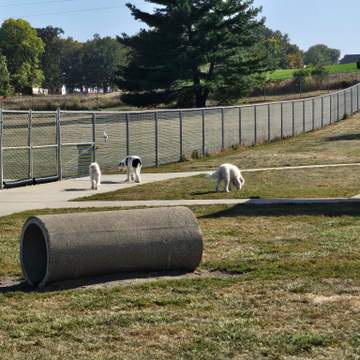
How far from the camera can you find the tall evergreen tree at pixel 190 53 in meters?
54.2

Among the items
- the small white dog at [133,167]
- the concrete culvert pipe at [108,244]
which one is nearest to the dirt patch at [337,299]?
the concrete culvert pipe at [108,244]

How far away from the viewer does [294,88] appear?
84438 millimetres

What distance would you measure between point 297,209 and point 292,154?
666 inches

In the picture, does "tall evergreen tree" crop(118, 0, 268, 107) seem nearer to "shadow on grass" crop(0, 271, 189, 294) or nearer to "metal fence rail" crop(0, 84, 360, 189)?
"metal fence rail" crop(0, 84, 360, 189)

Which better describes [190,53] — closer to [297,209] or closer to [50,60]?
[297,209]

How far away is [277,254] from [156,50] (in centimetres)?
4548

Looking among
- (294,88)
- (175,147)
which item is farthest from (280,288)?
(294,88)

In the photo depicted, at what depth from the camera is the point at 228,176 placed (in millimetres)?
18344

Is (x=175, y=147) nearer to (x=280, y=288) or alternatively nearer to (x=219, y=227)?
(x=219, y=227)

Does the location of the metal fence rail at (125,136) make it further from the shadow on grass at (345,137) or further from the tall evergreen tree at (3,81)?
the tall evergreen tree at (3,81)

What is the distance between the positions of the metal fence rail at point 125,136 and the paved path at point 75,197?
961 mm

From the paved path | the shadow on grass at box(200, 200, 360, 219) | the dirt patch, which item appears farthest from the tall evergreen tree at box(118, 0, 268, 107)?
the dirt patch

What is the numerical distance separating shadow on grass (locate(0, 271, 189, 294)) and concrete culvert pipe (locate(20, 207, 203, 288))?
0.06 m

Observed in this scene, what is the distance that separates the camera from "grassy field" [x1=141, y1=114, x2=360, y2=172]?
27.6m
